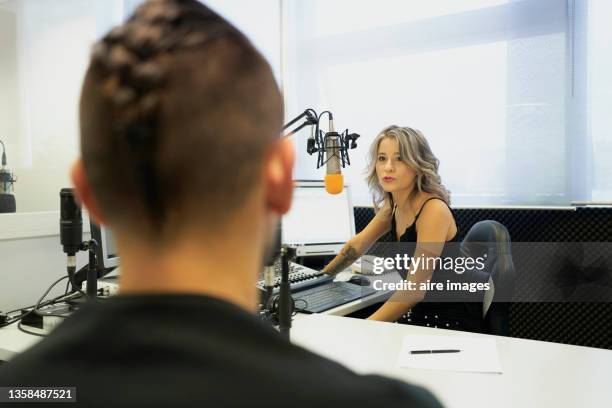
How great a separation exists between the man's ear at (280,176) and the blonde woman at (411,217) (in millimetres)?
1459

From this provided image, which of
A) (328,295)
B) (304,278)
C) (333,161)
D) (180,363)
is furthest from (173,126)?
(304,278)

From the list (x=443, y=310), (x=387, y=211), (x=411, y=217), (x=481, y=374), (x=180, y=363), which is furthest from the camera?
(x=387, y=211)

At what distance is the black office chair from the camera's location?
67.6 inches

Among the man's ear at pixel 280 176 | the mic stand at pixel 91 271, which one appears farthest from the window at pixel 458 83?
the man's ear at pixel 280 176

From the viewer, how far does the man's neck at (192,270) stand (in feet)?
1.34

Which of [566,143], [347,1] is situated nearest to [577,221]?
[566,143]

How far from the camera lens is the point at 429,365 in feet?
3.89

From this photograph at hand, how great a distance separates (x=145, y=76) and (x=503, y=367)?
110 cm

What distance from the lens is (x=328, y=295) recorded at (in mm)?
1866

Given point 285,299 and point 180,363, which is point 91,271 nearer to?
point 285,299

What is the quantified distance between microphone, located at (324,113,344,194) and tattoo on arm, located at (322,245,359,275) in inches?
37.7

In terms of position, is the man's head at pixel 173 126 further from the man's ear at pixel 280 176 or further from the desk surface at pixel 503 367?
the desk surface at pixel 503 367

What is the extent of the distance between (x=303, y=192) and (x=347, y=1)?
166cm

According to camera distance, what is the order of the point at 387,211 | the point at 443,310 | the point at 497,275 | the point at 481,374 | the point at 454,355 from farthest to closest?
1. the point at 387,211
2. the point at 443,310
3. the point at 497,275
4. the point at 454,355
5. the point at 481,374
